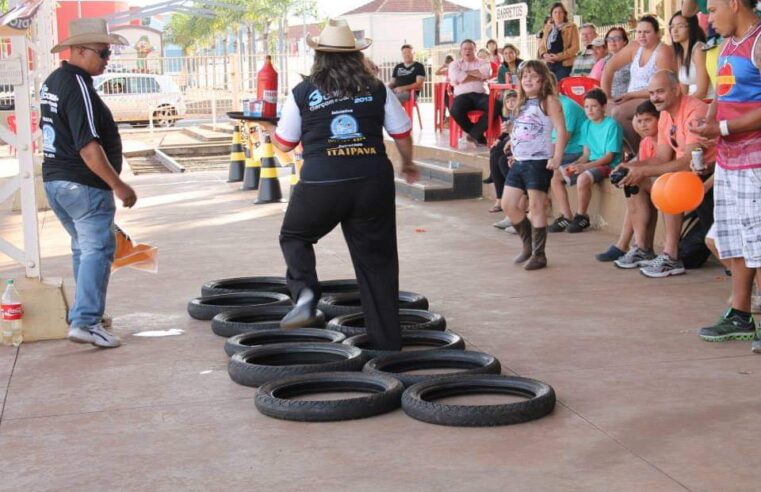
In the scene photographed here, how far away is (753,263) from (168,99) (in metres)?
28.4

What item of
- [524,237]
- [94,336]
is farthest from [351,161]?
[524,237]

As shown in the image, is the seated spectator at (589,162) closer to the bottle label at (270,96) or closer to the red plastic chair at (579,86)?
the red plastic chair at (579,86)

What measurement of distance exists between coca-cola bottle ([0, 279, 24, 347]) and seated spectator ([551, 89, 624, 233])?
572cm

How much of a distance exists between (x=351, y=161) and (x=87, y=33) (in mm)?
1924

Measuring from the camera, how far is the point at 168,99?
33.0 meters

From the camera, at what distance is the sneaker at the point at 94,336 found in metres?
6.69

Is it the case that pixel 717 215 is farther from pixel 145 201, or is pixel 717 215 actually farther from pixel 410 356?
pixel 145 201

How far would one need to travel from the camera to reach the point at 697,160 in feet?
25.0

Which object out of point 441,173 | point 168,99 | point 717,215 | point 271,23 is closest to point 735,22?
point 717,215

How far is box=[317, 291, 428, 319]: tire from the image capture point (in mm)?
7505

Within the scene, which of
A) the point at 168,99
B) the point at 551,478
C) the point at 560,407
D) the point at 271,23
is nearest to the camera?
the point at 551,478

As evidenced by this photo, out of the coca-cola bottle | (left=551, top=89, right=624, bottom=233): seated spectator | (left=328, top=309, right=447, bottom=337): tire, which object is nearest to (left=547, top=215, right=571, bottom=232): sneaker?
(left=551, top=89, right=624, bottom=233): seated spectator

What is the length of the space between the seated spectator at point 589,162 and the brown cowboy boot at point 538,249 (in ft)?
5.62

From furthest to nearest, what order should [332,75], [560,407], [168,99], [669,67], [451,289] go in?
[168,99] < [669,67] < [451,289] < [332,75] < [560,407]
